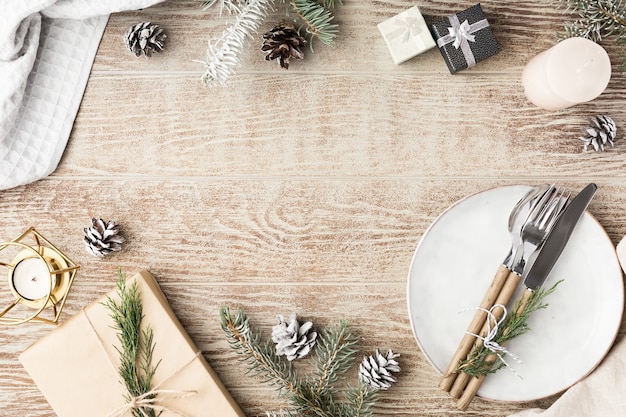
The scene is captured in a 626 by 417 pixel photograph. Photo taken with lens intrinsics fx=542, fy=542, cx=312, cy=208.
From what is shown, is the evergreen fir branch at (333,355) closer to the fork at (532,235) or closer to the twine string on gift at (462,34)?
the fork at (532,235)

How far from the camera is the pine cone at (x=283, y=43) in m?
0.82

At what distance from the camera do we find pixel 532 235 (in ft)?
2.66

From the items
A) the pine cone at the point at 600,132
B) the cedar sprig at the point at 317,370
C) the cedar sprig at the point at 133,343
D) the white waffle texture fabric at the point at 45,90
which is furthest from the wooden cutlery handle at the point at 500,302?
the white waffle texture fabric at the point at 45,90

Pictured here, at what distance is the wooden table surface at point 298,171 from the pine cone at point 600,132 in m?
0.02

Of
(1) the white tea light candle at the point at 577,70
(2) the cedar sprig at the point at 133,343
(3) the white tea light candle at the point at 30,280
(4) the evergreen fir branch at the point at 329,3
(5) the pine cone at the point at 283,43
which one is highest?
(4) the evergreen fir branch at the point at 329,3

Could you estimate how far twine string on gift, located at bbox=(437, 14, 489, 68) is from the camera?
32.0 inches

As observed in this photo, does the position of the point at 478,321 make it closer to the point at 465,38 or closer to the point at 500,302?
the point at 500,302

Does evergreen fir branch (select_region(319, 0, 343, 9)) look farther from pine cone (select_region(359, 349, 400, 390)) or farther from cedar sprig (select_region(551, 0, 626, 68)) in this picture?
pine cone (select_region(359, 349, 400, 390))

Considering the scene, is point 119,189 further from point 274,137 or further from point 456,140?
point 456,140

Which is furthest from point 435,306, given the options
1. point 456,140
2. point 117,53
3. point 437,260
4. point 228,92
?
point 117,53

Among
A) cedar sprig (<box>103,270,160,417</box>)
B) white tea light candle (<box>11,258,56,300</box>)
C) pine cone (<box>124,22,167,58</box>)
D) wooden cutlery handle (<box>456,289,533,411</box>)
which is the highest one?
pine cone (<box>124,22,167,58</box>)

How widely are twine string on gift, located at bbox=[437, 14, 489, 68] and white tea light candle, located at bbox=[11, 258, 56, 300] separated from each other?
0.70 metres

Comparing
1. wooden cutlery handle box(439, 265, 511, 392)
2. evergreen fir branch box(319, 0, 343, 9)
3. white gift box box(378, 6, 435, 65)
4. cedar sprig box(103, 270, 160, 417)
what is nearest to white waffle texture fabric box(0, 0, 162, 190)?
cedar sprig box(103, 270, 160, 417)

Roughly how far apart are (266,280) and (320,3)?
17.6 inches
